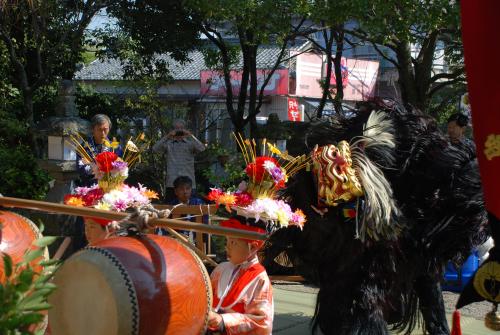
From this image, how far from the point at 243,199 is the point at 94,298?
132cm

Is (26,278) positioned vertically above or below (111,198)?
above

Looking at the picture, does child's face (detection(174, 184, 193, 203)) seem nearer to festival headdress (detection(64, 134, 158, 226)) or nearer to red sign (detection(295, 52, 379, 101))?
festival headdress (detection(64, 134, 158, 226))

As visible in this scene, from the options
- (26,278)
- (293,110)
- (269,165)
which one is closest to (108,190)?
(269,165)

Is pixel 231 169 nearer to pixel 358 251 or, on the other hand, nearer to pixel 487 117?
pixel 358 251

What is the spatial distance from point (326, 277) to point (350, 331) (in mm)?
407

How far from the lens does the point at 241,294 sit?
132 inches

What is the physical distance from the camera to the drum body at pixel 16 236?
10.8ft

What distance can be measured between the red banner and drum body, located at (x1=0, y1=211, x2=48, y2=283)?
2.03 meters

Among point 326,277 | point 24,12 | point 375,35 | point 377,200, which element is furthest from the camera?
point 24,12

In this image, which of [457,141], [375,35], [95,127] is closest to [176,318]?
[457,141]

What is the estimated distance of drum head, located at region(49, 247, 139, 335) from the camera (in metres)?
2.37

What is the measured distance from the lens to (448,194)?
4340mm

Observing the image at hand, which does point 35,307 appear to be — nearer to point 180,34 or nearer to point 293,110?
point 180,34

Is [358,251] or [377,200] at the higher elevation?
[377,200]
